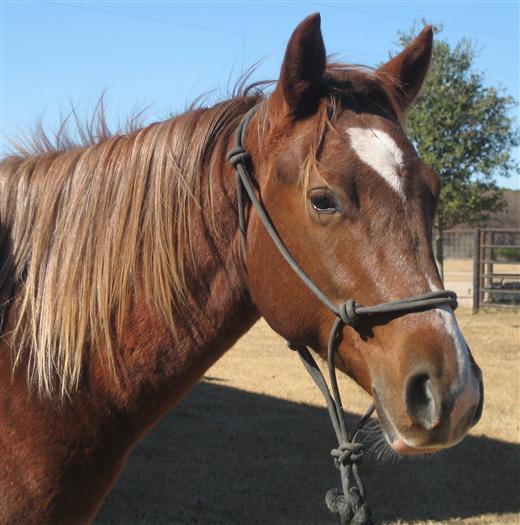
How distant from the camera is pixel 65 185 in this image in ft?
7.36

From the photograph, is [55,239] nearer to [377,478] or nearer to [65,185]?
[65,185]

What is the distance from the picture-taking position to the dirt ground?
502cm

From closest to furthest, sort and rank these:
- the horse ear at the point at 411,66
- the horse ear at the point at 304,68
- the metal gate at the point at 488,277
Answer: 1. the horse ear at the point at 304,68
2. the horse ear at the point at 411,66
3. the metal gate at the point at 488,277

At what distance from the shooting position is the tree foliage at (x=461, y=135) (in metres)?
23.2

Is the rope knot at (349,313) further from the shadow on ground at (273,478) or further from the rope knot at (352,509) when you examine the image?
the shadow on ground at (273,478)

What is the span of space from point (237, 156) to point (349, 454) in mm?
979

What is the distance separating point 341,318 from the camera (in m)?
1.89

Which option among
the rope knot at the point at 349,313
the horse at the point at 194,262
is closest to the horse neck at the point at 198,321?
the horse at the point at 194,262

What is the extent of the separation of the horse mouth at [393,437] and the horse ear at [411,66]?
1076 millimetres

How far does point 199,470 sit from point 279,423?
5.49 ft

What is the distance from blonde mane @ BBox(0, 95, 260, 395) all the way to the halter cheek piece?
0.17m

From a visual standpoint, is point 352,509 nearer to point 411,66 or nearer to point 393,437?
point 393,437

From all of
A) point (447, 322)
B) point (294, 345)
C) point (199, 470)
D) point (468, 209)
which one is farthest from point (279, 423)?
point (468, 209)

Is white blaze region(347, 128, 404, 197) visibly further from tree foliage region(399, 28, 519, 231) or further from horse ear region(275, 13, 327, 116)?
tree foliage region(399, 28, 519, 231)
